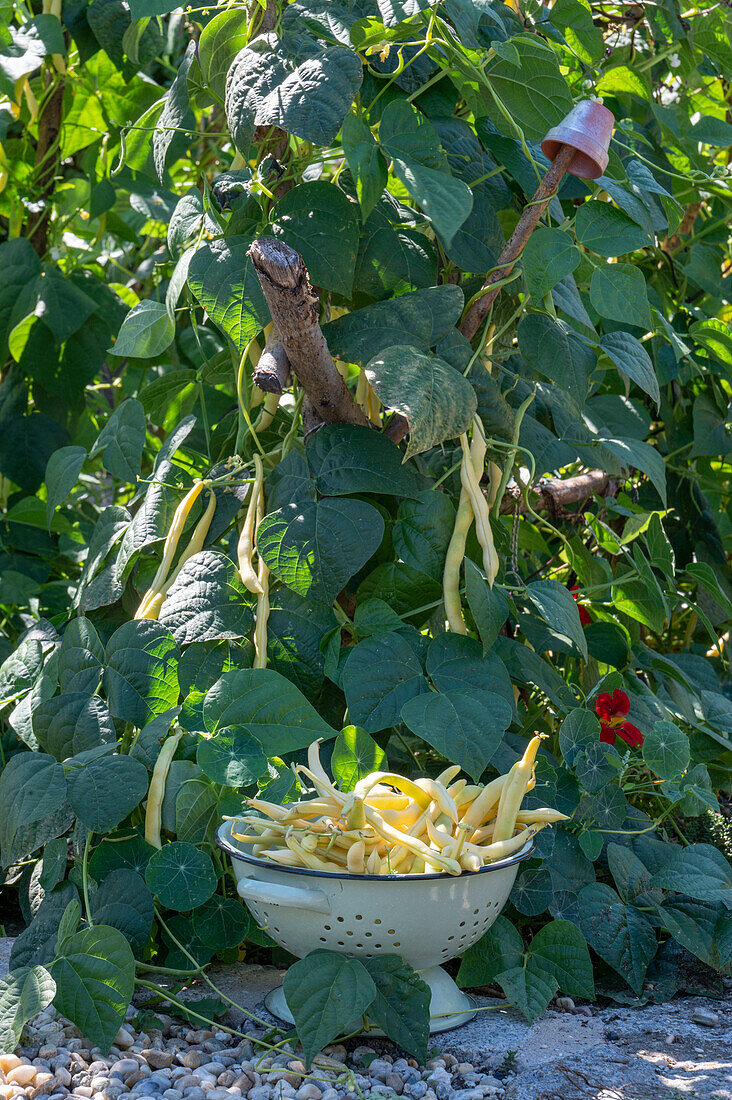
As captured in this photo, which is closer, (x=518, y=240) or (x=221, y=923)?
(x=221, y=923)

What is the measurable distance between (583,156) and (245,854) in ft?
2.64

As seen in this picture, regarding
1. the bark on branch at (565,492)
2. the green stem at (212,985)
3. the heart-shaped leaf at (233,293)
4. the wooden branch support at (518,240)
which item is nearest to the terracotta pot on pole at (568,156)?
the wooden branch support at (518,240)

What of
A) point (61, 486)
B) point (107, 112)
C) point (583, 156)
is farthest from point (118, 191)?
point (583, 156)

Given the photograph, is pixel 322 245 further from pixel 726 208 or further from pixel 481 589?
pixel 726 208

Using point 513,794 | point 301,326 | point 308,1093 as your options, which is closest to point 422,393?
point 301,326

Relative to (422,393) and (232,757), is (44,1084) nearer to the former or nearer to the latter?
(232,757)

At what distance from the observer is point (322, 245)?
3.57 ft

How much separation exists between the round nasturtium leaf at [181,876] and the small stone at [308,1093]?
197 mm

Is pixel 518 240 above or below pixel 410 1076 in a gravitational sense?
above

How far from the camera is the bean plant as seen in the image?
984 millimetres

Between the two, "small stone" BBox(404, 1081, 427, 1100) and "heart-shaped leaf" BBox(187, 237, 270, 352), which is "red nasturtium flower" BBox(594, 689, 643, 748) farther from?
"heart-shaped leaf" BBox(187, 237, 270, 352)

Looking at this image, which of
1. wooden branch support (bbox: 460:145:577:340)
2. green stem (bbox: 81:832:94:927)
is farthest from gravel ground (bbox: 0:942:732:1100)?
wooden branch support (bbox: 460:145:577:340)

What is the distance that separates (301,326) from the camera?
998 mm

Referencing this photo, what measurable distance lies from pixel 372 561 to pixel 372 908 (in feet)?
1.43
